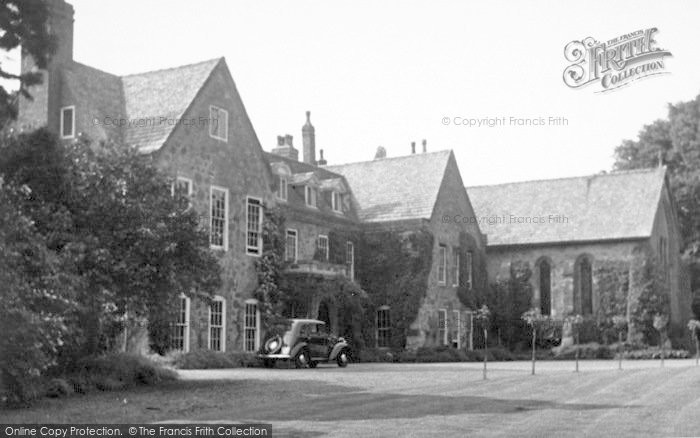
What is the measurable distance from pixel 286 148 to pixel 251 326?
17.4 metres

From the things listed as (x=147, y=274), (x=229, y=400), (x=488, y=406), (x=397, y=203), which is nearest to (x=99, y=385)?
(x=147, y=274)

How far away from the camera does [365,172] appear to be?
5262 centimetres

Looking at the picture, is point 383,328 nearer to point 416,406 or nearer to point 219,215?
point 219,215

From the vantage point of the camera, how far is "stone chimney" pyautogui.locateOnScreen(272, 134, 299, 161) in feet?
172

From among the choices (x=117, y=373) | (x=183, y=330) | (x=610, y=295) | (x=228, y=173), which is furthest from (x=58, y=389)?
(x=610, y=295)

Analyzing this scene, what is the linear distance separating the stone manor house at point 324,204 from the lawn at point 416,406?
583 cm

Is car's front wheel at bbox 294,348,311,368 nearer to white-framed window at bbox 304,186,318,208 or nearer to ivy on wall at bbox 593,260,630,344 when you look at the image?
white-framed window at bbox 304,186,318,208

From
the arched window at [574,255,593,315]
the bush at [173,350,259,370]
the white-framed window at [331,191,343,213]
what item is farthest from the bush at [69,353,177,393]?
the arched window at [574,255,593,315]

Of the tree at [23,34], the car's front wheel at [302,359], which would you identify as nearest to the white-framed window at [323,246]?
the car's front wheel at [302,359]

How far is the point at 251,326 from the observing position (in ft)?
122

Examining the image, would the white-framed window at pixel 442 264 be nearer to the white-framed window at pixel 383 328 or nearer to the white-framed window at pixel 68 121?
the white-framed window at pixel 383 328

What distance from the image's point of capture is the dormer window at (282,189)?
41.5 meters

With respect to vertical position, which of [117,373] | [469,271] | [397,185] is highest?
[397,185]

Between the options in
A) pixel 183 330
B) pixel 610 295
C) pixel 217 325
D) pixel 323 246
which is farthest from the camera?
pixel 610 295
